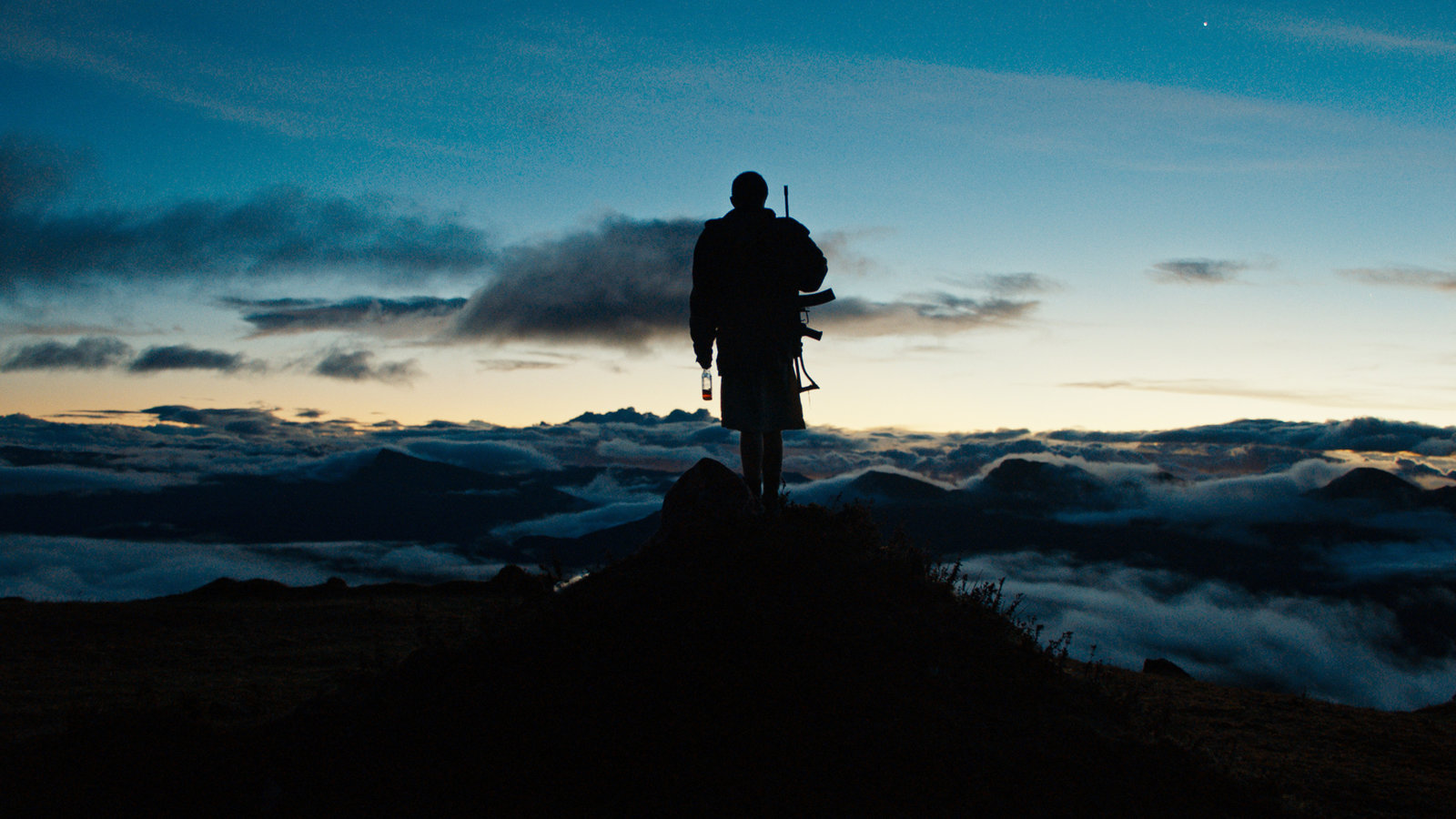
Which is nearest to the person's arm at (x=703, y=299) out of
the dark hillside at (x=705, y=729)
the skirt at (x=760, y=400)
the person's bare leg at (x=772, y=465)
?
the skirt at (x=760, y=400)

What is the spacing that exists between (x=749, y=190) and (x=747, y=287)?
119 centimetres

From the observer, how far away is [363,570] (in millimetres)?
191250

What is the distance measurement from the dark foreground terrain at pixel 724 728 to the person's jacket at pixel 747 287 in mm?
1750

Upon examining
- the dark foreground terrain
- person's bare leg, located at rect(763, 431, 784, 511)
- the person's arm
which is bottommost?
the dark foreground terrain

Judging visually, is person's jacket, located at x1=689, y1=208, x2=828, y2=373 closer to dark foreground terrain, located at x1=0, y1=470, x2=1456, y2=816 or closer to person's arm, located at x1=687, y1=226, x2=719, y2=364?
person's arm, located at x1=687, y1=226, x2=719, y2=364

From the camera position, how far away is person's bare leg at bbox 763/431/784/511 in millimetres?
9414

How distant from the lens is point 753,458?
930 cm

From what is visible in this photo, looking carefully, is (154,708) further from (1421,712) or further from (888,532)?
(1421,712)

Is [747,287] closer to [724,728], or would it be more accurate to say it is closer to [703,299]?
[703,299]

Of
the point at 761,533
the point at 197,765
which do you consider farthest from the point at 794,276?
the point at 197,765

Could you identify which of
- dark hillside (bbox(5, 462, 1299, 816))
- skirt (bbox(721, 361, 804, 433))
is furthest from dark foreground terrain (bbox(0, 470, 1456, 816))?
skirt (bbox(721, 361, 804, 433))

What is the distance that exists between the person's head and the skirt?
1.97m

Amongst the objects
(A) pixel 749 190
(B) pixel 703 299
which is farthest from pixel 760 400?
(A) pixel 749 190

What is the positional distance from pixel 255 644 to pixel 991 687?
13676 mm
